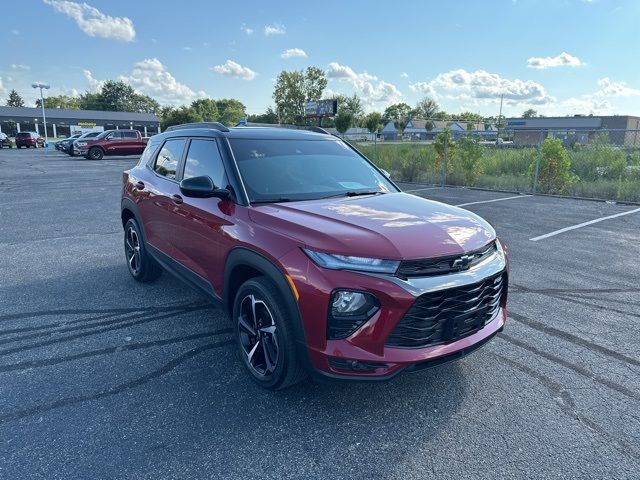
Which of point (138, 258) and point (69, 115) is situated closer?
point (138, 258)

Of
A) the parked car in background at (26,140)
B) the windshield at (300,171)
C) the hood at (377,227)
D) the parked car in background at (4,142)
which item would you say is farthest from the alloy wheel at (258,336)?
the parked car in background at (4,142)

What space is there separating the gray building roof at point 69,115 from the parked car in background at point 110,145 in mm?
55963

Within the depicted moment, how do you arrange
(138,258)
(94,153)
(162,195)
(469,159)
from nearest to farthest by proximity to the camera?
(162,195) → (138,258) → (469,159) → (94,153)

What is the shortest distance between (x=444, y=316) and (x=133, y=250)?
13.5ft

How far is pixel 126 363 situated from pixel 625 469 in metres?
3.38

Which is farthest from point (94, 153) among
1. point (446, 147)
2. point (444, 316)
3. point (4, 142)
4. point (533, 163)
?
point (444, 316)

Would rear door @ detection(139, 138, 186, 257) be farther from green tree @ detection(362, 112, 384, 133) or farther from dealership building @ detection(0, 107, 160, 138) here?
green tree @ detection(362, 112, 384, 133)

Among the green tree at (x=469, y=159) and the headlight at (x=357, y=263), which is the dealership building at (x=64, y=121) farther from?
the headlight at (x=357, y=263)

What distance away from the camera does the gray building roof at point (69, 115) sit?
7150 cm

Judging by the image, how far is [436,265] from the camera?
101 inches

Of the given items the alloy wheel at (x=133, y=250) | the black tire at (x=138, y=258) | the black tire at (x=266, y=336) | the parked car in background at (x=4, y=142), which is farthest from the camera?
the parked car in background at (x=4, y=142)

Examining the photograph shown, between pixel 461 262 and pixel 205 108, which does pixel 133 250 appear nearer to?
pixel 461 262

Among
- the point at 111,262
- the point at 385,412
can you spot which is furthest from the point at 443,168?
the point at 385,412

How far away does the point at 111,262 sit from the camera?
6.00 metres
